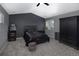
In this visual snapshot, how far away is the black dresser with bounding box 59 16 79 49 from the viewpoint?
3757 mm

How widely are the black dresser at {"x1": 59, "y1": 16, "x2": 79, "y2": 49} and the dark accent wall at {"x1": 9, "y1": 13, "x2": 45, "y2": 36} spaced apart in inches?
148

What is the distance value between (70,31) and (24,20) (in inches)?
197

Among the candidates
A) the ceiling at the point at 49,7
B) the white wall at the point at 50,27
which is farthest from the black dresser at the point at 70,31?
the white wall at the point at 50,27

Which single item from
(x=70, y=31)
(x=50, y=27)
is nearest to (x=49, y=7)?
(x=70, y=31)

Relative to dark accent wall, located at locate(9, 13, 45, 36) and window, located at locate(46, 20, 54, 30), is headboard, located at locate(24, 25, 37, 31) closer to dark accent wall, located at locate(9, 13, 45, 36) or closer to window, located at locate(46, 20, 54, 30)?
dark accent wall, located at locate(9, 13, 45, 36)

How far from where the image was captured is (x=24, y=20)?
775cm

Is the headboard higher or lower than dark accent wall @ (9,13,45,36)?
lower

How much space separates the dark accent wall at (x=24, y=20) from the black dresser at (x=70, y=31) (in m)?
3.77

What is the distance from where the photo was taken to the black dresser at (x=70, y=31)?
12.3 ft

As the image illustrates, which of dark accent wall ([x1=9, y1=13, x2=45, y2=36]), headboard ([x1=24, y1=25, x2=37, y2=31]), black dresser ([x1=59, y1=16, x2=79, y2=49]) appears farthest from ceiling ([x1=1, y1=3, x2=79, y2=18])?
headboard ([x1=24, y1=25, x2=37, y2=31])

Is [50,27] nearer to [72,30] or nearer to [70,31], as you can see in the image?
[70,31]

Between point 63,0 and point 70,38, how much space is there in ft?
10.3

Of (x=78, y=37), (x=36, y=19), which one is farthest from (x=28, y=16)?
(x=78, y=37)

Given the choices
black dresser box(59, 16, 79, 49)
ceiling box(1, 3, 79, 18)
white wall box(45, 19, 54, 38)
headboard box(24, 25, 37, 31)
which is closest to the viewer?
black dresser box(59, 16, 79, 49)
